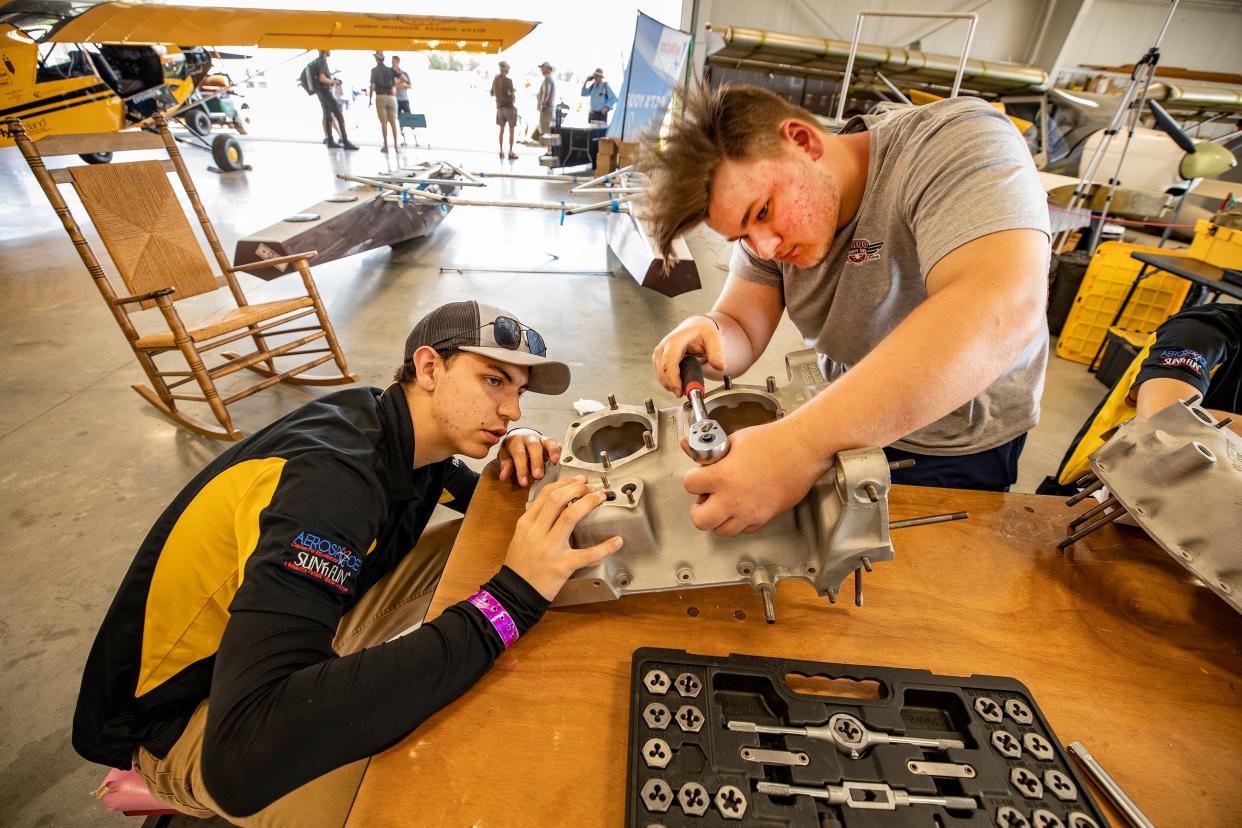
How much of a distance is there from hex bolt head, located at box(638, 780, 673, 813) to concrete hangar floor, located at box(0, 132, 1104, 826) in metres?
1.59

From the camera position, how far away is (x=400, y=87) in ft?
33.5

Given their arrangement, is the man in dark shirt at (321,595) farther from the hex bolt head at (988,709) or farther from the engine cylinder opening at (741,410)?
the hex bolt head at (988,709)

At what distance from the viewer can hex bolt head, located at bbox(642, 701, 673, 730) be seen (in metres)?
0.69

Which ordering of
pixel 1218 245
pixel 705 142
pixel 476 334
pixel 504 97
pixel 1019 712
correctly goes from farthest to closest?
1. pixel 504 97
2. pixel 1218 245
3. pixel 476 334
4. pixel 705 142
5. pixel 1019 712

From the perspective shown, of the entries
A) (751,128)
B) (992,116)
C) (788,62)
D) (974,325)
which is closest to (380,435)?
(751,128)

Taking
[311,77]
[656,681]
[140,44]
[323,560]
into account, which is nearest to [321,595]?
[323,560]

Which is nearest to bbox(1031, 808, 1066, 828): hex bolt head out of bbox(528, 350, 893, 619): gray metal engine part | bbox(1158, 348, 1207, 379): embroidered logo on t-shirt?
bbox(528, 350, 893, 619): gray metal engine part

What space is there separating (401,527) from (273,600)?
554 millimetres

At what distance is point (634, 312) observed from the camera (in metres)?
4.53

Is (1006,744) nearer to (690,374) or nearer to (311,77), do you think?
(690,374)

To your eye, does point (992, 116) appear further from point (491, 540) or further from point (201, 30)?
point (201, 30)

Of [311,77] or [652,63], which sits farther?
[311,77]

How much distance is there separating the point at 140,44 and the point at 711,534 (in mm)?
6243

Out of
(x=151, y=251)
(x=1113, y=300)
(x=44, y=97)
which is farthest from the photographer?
(x=44, y=97)
